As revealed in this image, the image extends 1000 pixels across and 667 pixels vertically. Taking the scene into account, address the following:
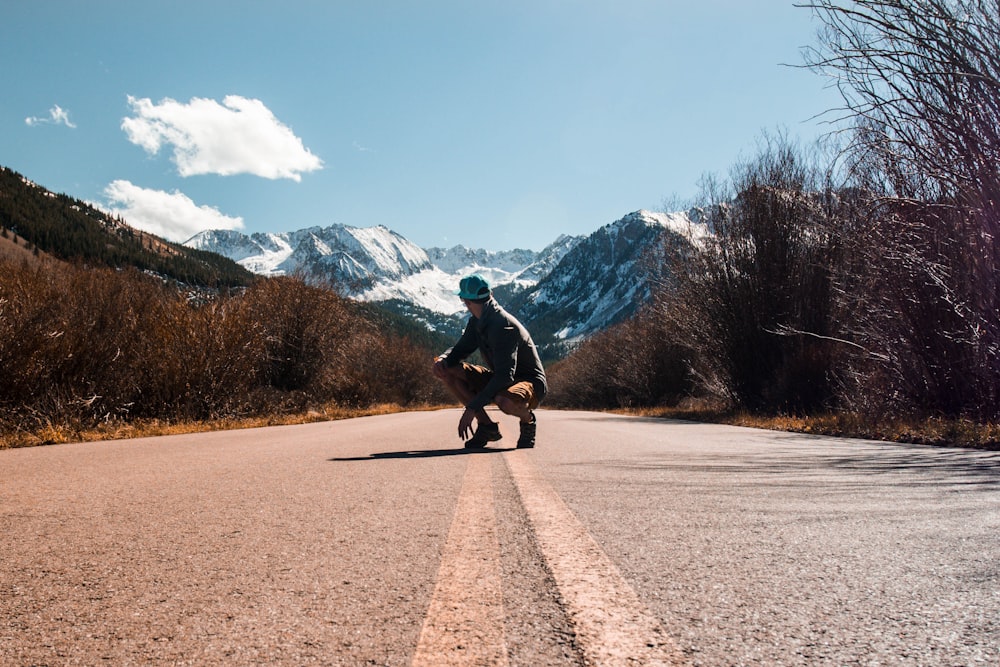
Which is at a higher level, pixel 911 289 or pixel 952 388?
pixel 911 289

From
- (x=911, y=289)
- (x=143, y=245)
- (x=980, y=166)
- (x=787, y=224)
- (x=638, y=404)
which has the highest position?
(x=143, y=245)

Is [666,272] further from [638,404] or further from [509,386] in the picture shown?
[638,404]

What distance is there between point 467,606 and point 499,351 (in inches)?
168

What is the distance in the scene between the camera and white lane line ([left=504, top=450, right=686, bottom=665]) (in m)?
1.24

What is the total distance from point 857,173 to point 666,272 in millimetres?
12548

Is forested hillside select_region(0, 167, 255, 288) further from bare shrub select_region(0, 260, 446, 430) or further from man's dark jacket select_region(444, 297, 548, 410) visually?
man's dark jacket select_region(444, 297, 548, 410)

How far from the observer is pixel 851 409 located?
13773mm

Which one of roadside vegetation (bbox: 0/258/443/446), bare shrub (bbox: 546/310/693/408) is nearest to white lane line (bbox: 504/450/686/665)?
roadside vegetation (bbox: 0/258/443/446)

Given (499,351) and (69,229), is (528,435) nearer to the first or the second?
(499,351)

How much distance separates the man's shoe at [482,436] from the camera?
652 centimetres

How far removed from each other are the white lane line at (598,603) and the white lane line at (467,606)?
0.16 m

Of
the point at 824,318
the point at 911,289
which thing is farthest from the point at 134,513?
the point at 824,318

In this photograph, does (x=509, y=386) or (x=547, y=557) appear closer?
(x=547, y=557)

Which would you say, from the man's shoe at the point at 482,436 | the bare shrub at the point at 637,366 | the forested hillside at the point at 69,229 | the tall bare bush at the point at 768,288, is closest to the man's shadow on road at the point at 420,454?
the man's shoe at the point at 482,436
